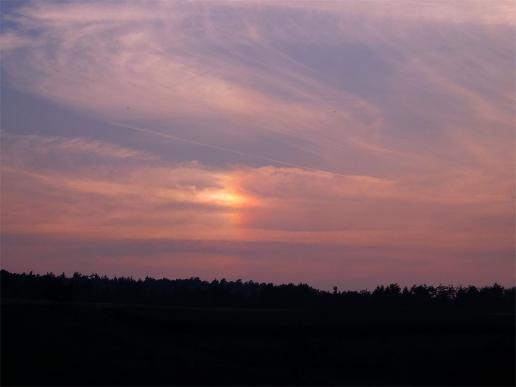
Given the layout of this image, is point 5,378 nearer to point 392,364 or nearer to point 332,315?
point 392,364

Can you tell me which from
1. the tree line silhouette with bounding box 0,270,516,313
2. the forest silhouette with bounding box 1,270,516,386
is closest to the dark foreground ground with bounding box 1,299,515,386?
the forest silhouette with bounding box 1,270,516,386

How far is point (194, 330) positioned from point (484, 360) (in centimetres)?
2508

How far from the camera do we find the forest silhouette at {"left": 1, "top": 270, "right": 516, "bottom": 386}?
35.9m

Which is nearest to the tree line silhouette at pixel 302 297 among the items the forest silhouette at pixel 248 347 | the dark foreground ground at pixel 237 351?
the forest silhouette at pixel 248 347

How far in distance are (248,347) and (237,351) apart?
1888 millimetres

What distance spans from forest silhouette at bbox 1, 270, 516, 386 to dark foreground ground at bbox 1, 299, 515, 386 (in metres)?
0.06

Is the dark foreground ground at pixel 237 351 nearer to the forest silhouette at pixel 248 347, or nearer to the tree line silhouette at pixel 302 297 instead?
the forest silhouette at pixel 248 347

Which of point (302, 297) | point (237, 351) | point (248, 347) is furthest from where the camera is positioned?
point (302, 297)

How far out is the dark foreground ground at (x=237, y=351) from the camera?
3566 cm

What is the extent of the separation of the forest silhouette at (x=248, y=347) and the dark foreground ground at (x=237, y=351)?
0.20ft

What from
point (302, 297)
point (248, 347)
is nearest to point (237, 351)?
point (248, 347)

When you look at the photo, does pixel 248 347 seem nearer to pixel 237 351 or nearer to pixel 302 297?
pixel 237 351

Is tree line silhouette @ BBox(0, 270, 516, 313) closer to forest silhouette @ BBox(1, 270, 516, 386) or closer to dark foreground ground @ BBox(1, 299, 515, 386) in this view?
forest silhouette @ BBox(1, 270, 516, 386)

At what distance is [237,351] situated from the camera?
46.7m
